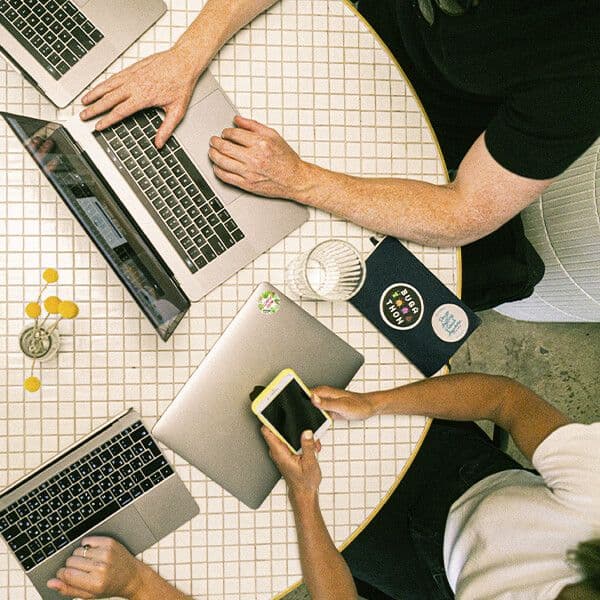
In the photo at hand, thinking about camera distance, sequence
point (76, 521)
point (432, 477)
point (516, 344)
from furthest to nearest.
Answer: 1. point (516, 344)
2. point (432, 477)
3. point (76, 521)

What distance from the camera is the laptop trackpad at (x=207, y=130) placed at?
117cm

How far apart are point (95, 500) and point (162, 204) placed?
549mm

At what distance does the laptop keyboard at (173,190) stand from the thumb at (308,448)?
0.36 metres

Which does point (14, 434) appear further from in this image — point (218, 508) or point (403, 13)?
point (403, 13)

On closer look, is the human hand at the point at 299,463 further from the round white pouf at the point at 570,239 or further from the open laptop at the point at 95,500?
the round white pouf at the point at 570,239

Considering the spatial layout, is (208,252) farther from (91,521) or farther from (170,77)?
(91,521)

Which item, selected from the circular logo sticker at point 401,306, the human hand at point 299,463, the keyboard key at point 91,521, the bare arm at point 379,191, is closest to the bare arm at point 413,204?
the bare arm at point 379,191

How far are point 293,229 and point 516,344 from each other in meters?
1.14

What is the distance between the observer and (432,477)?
1435 millimetres

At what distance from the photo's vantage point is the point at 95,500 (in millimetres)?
1131

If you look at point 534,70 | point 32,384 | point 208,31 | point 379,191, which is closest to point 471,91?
point 534,70

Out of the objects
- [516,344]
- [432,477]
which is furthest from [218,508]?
[516,344]

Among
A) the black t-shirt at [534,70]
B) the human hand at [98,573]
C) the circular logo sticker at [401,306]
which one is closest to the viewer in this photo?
the black t-shirt at [534,70]

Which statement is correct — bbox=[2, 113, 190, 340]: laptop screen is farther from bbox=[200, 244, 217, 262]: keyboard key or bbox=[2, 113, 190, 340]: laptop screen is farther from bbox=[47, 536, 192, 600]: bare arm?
bbox=[47, 536, 192, 600]: bare arm
